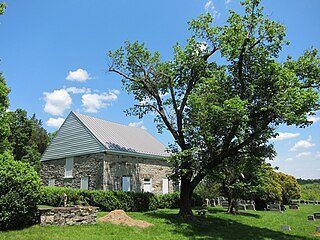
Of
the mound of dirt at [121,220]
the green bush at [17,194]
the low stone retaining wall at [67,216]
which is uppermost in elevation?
the green bush at [17,194]

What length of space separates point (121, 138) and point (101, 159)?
13.6ft

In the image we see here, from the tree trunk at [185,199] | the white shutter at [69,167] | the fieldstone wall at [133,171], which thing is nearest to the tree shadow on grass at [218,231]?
the tree trunk at [185,199]

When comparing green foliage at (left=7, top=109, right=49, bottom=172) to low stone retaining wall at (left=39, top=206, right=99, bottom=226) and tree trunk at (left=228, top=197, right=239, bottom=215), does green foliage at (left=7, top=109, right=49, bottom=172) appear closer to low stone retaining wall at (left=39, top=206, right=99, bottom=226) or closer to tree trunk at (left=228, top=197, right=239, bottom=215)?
tree trunk at (left=228, top=197, right=239, bottom=215)

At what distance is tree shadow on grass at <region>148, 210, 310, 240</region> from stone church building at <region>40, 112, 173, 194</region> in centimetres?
831

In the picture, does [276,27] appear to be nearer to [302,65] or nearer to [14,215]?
[302,65]

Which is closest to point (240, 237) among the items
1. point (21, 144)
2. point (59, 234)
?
point (59, 234)

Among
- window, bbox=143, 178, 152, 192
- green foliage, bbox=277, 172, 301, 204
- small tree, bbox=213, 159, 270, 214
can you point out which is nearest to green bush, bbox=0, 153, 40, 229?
small tree, bbox=213, 159, 270, 214

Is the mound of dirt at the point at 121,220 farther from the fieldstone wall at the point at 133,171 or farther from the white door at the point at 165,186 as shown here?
the white door at the point at 165,186

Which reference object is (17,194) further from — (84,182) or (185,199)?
(84,182)

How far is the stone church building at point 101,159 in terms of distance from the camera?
23094 millimetres

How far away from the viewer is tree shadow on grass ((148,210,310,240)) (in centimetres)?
1287

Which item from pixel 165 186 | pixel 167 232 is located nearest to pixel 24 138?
pixel 165 186

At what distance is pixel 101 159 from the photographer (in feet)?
75.0

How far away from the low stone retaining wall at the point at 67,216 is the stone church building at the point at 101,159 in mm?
9592
